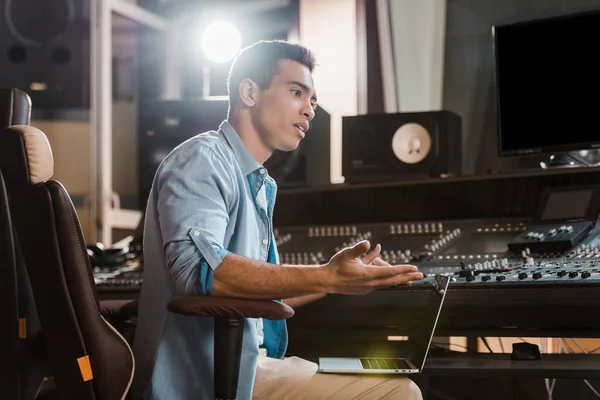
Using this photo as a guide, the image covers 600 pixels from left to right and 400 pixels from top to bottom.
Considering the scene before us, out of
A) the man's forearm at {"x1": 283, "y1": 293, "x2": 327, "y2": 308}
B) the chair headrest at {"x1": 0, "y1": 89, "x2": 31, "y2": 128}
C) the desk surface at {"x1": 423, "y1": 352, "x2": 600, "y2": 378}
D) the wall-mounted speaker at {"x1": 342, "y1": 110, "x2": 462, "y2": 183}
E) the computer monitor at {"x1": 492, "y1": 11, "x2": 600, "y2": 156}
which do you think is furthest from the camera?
the wall-mounted speaker at {"x1": 342, "y1": 110, "x2": 462, "y2": 183}

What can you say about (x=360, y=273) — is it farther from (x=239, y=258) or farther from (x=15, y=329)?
(x=15, y=329)

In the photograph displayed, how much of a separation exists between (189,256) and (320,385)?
0.38 meters

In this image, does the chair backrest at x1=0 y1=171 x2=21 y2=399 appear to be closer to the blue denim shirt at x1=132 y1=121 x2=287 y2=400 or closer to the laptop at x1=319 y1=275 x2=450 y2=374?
the blue denim shirt at x1=132 y1=121 x2=287 y2=400

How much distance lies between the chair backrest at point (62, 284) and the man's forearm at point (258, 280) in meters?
0.23

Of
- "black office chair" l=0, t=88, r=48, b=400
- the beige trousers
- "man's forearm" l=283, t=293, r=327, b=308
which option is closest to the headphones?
"black office chair" l=0, t=88, r=48, b=400

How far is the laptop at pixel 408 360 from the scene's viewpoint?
165 cm

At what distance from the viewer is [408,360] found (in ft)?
5.79

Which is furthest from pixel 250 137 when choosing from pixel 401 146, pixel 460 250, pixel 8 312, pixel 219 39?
pixel 219 39

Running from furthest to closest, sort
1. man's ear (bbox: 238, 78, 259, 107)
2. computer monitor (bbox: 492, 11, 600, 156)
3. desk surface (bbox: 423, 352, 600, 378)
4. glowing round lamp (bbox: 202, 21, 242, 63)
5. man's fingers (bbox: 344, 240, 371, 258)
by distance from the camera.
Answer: glowing round lamp (bbox: 202, 21, 242, 63) → computer monitor (bbox: 492, 11, 600, 156) → man's ear (bbox: 238, 78, 259, 107) → desk surface (bbox: 423, 352, 600, 378) → man's fingers (bbox: 344, 240, 371, 258)

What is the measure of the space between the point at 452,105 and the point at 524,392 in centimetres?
113

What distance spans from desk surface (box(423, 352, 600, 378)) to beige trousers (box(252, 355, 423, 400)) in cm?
16

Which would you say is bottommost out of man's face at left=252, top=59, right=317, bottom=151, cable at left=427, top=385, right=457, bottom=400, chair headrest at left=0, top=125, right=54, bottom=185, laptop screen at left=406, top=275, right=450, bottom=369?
cable at left=427, top=385, right=457, bottom=400

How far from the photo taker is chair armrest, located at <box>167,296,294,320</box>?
57.1 inches

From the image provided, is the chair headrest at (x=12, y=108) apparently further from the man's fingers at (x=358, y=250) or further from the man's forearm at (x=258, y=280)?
the man's fingers at (x=358, y=250)
